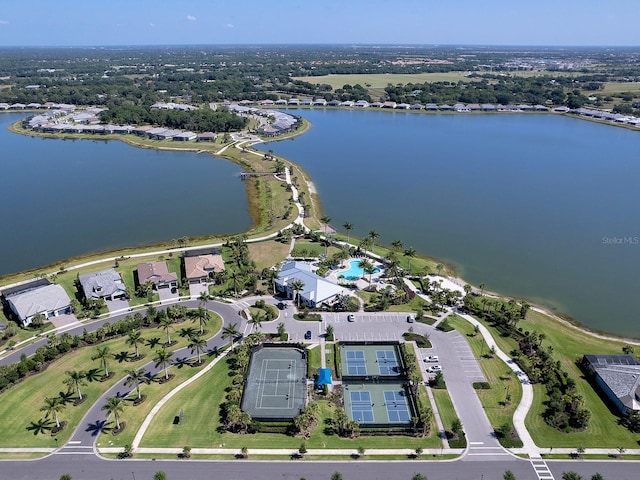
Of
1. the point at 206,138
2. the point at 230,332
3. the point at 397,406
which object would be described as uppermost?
the point at 206,138

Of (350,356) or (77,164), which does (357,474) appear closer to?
(350,356)

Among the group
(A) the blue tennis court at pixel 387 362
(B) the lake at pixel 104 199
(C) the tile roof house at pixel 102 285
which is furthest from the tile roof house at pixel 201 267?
(A) the blue tennis court at pixel 387 362

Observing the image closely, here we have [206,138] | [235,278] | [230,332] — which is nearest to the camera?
[230,332]

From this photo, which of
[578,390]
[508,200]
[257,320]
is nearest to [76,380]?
[257,320]

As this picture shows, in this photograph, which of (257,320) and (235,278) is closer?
(257,320)

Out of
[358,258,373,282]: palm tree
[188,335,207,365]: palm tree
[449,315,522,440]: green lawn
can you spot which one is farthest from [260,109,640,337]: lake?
[188,335,207,365]: palm tree

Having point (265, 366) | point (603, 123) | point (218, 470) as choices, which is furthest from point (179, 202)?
point (603, 123)

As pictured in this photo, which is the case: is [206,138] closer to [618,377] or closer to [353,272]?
[353,272]
